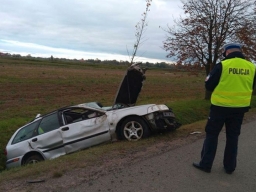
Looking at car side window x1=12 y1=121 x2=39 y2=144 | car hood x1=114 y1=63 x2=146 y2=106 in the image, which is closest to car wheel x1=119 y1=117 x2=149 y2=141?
car hood x1=114 y1=63 x2=146 y2=106

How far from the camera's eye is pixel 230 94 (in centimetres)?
457

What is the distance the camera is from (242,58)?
181 inches

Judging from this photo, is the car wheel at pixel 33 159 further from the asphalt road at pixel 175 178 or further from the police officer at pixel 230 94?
the police officer at pixel 230 94

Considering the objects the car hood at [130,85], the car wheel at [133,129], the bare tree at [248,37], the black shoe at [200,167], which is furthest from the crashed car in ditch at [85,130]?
the bare tree at [248,37]

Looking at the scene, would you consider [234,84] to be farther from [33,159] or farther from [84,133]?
[33,159]

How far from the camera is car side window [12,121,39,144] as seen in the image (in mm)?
7914

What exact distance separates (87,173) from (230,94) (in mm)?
2507

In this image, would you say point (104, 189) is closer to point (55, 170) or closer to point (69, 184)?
point (69, 184)

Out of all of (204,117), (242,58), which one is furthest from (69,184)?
(204,117)

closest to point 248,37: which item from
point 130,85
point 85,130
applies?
point 130,85

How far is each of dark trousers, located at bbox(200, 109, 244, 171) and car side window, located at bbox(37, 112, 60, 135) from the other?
413cm

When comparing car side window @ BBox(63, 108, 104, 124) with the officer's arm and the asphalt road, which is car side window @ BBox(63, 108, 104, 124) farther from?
the officer's arm

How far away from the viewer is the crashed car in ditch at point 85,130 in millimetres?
7402

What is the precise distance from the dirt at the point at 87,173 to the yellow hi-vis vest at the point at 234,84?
1879 millimetres
